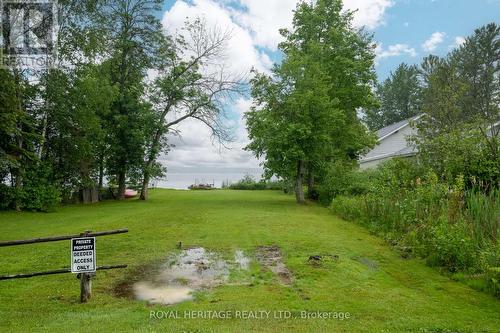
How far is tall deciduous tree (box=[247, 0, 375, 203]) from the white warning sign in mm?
14251

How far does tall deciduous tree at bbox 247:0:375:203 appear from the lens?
63.4 feet

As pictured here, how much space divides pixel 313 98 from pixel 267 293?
1475 centimetres

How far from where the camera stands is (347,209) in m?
14.2

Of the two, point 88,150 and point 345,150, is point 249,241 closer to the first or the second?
point 88,150

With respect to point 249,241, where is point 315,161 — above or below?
above

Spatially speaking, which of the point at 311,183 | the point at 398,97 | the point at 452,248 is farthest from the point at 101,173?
the point at 398,97

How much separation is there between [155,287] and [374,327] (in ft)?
11.0

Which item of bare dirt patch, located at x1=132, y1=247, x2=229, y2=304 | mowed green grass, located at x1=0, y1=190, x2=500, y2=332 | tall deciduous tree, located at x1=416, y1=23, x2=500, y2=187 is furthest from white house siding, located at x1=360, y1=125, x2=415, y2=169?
bare dirt patch, located at x1=132, y1=247, x2=229, y2=304

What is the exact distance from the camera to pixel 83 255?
5.33m

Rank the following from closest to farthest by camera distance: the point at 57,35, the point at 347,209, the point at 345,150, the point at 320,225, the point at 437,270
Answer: the point at 437,270 → the point at 320,225 → the point at 347,209 → the point at 57,35 → the point at 345,150

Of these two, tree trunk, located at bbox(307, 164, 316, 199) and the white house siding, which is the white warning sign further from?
the white house siding

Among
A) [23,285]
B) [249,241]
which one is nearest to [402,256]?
[249,241]

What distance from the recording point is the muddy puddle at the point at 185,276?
5.63 metres

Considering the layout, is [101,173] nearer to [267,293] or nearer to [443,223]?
[267,293]
